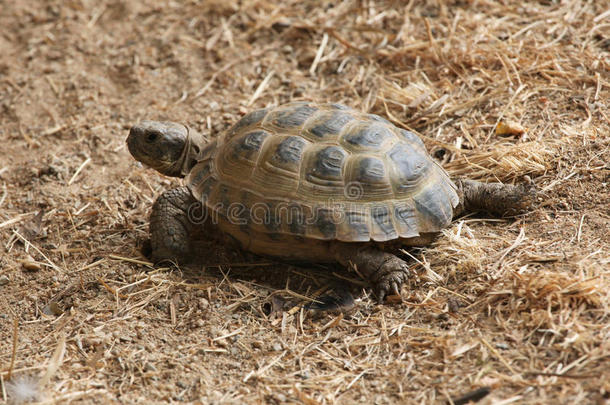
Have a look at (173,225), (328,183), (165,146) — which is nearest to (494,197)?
(328,183)

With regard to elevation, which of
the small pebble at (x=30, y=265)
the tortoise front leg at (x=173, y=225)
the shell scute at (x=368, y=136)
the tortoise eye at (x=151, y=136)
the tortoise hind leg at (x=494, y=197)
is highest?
the shell scute at (x=368, y=136)

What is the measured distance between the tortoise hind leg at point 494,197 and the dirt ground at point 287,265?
12 cm

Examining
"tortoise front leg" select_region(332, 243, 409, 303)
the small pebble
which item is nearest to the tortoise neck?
the small pebble

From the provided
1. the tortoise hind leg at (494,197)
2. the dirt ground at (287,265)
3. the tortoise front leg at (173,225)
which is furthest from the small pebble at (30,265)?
the tortoise hind leg at (494,197)

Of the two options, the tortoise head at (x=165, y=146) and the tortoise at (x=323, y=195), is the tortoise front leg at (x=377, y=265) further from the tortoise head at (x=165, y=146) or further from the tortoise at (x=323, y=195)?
the tortoise head at (x=165, y=146)

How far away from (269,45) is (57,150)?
2782 mm

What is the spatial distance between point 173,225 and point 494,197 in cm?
254

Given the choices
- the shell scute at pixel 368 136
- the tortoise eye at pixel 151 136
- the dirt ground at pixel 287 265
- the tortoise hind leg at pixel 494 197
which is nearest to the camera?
the dirt ground at pixel 287 265

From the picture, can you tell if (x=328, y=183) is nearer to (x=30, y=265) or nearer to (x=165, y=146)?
(x=165, y=146)

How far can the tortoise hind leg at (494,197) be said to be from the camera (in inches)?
179

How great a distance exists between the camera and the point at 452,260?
14.0 feet

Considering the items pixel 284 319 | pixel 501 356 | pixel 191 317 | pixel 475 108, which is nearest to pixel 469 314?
pixel 501 356

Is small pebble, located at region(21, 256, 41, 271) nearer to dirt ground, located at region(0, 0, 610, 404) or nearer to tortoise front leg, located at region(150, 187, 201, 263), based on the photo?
dirt ground, located at region(0, 0, 610, 404)

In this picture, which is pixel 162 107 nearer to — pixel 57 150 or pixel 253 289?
pixel 57 150
